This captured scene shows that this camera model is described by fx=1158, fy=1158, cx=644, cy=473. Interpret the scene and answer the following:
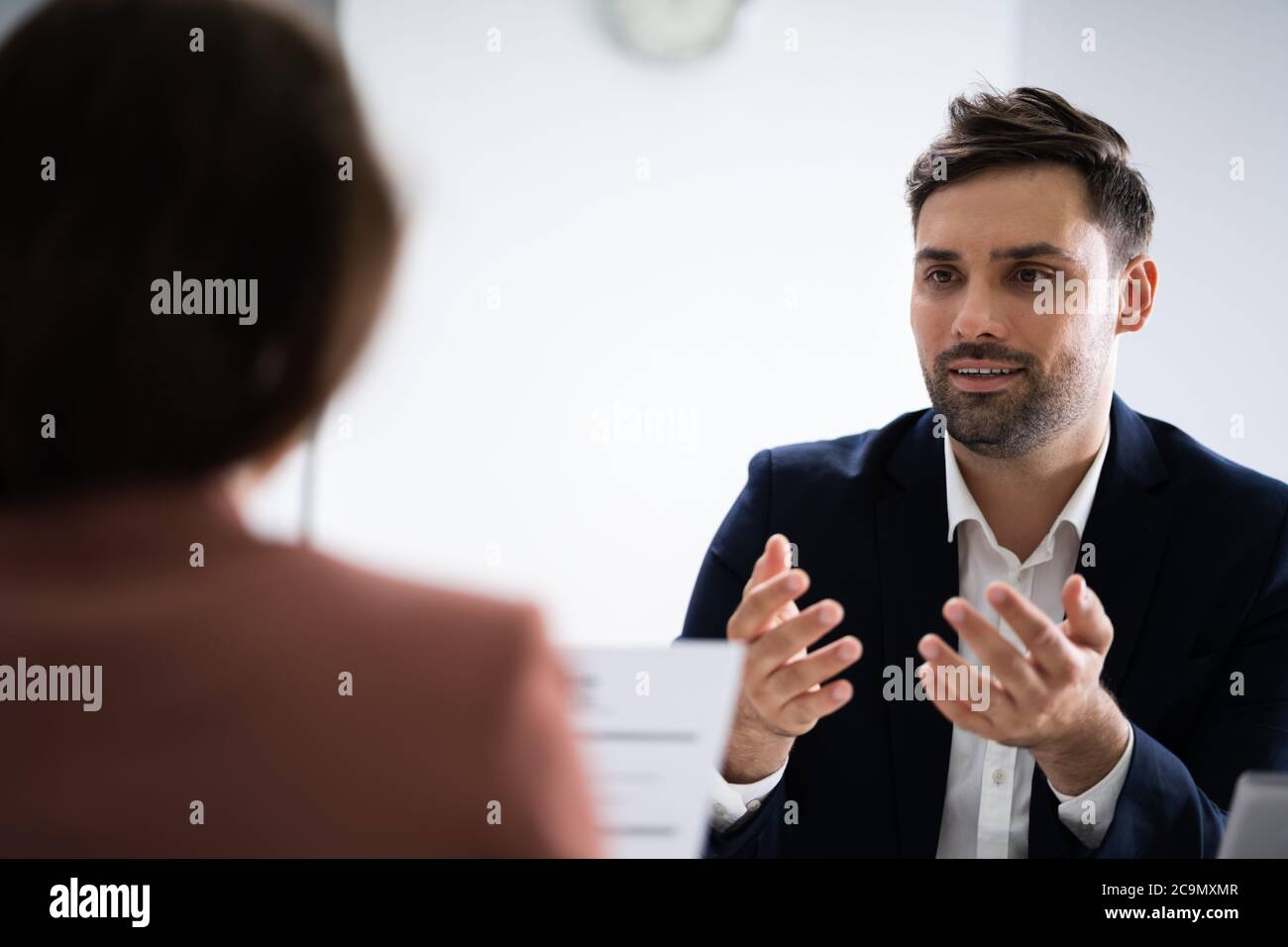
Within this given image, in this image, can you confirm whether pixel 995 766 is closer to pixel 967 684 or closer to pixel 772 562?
pixel 967 684

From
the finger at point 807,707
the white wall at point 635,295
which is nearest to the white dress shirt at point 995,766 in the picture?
the finger at point 807,707

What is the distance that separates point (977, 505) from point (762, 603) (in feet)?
2.00

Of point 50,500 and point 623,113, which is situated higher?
point 623,113

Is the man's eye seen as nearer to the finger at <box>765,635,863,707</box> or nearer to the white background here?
the finger at <box>765,635,863,707</box>

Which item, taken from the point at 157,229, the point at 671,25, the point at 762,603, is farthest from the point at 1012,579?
the point at 671,25

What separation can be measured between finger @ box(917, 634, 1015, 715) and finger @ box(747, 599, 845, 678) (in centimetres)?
10

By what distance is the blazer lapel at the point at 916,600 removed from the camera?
1.39m

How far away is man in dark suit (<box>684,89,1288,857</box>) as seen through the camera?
1.18 meters

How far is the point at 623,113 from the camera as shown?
109 inches

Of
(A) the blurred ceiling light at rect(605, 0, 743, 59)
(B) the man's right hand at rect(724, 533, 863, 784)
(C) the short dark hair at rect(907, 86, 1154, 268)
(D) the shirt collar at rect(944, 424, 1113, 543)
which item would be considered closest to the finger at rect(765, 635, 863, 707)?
(B) the man's right hand at rect(724, 533, 863, 784)

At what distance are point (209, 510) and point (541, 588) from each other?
6.93 ft
